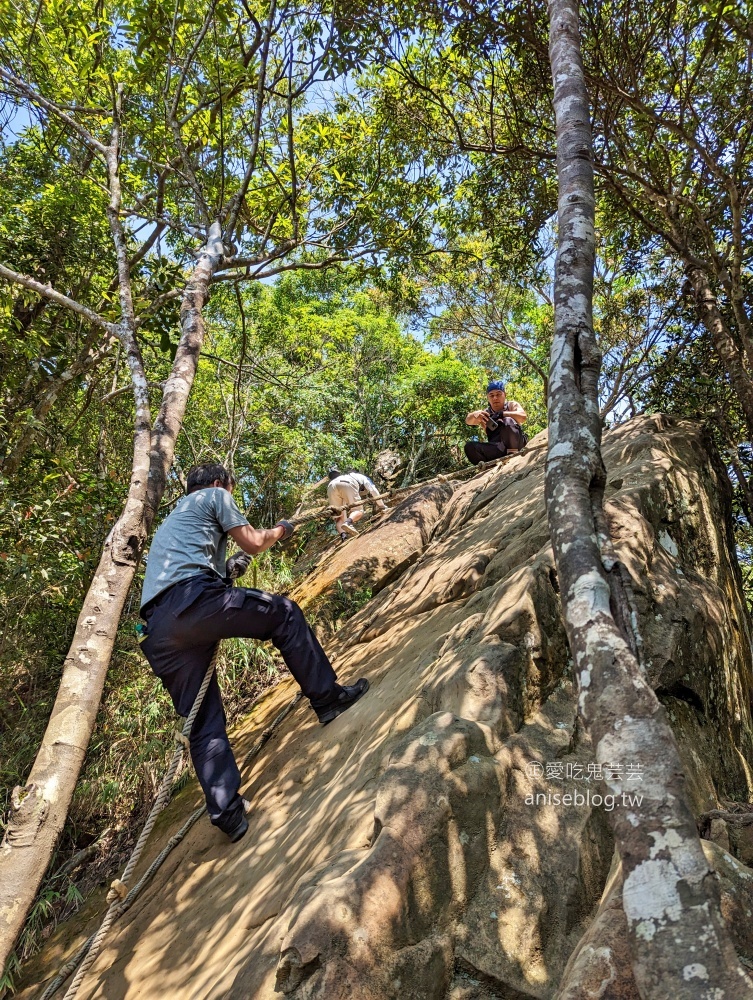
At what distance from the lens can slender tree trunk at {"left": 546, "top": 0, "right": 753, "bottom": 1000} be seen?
1.19 metres

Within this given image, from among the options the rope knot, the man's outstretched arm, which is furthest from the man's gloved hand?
the rope knot

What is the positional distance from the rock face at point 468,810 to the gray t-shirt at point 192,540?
1315 millimetres

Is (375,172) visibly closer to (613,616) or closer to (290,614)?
(290,614)

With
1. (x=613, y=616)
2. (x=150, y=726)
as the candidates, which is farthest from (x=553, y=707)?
(x=150, y=726)

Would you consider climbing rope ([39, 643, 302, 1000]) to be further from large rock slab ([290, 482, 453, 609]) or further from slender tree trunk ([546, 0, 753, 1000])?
large rock slab ([290, 482, 453, 609])

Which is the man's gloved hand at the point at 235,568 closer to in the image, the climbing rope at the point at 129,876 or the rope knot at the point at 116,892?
the climbing rope at the point at 129,876

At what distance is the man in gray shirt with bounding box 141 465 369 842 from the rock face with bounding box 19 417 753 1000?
1.18 feet

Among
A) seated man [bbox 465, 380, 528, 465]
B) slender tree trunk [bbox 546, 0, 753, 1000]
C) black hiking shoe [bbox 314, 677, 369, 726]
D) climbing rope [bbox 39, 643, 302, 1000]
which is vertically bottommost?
climbing rope [bbox 39, 643, 302, 1000]

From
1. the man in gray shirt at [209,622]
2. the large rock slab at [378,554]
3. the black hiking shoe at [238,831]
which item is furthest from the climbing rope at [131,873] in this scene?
the large rock slab at [378,554]

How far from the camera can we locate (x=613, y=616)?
5.69 ft

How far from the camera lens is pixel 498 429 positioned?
8711 mm

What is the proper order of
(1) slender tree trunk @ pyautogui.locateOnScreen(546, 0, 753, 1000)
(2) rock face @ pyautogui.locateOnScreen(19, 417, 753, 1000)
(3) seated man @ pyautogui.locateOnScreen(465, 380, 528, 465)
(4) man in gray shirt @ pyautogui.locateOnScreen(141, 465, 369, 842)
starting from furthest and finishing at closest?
(3) seated man @ pyautogui.locateOnScreen(465, 380, 528, 465), (4) man in gray shirt @ pyautogui.locateOnScreen(141, 465, 369, 842), (2) rock face @ pyautogui.locateOnScreen(19, 417, 753, 1000), (1) slender tree trunk @ pyautogui.locateOnScreen(546, 0, 753, 1000)

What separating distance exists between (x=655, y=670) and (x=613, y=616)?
1.49m

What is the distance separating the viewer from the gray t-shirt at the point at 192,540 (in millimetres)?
3467
